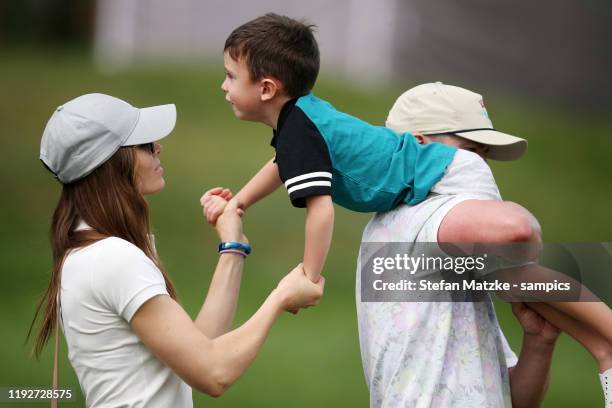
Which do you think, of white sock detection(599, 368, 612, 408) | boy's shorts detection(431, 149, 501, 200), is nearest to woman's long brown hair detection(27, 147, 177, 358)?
boy's shorts detection(431, 149, 501, 200)

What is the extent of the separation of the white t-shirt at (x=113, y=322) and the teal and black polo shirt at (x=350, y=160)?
430 millimetres

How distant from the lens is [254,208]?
8258mm

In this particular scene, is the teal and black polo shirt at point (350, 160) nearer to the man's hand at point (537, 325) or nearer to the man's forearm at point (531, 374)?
the man's hand at point (537, 325)

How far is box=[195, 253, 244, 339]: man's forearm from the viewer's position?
2.53 metres

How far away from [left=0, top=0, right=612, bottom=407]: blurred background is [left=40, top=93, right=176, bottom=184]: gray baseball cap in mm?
2764

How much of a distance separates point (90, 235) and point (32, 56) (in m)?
9.81

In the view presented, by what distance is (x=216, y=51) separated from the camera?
11.0 metres

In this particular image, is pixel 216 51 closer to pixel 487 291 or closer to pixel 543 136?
pixel 543 136

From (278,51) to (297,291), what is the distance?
62 centimetres

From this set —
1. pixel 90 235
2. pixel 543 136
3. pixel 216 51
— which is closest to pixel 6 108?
pixel 216 51

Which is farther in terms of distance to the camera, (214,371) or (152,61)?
(152,61)

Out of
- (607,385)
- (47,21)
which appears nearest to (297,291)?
(607,385)

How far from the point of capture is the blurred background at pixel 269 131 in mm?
6043

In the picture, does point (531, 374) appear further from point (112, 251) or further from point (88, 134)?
point (88, 134)
